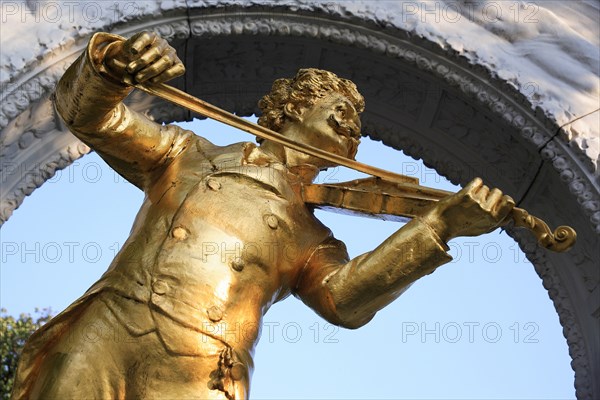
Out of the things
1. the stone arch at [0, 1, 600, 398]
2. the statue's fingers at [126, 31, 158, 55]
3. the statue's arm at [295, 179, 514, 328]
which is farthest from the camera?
the stone arch at [0, 1, 600, 398]

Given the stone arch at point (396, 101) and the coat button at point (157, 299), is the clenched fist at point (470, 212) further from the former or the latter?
the stone arch at point (396, 101)

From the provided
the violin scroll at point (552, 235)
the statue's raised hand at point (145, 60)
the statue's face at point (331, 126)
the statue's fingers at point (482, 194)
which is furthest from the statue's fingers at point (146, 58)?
the violin scroll at point (552, 235)

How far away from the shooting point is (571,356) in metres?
4.89

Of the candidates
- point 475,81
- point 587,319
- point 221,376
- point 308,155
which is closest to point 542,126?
point 475,81

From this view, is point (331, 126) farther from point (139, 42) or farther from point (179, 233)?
point (139, 42)

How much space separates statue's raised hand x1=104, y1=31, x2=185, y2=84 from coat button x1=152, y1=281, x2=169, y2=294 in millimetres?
507

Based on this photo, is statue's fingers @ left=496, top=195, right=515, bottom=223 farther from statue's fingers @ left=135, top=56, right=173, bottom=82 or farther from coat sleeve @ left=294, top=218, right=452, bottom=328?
statue's fingers @ left=135, top=56, right=173, bottom=82

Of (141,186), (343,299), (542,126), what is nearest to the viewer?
(343,299)

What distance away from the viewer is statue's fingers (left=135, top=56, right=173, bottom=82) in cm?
336

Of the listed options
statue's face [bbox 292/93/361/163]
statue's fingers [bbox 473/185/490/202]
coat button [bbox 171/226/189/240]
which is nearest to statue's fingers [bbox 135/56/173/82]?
coat button [bbox 171/226/189/240]

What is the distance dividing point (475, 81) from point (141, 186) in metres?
1.53

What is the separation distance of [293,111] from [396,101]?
118cm

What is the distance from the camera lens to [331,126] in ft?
13.1

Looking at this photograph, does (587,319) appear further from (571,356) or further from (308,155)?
(308,155)
